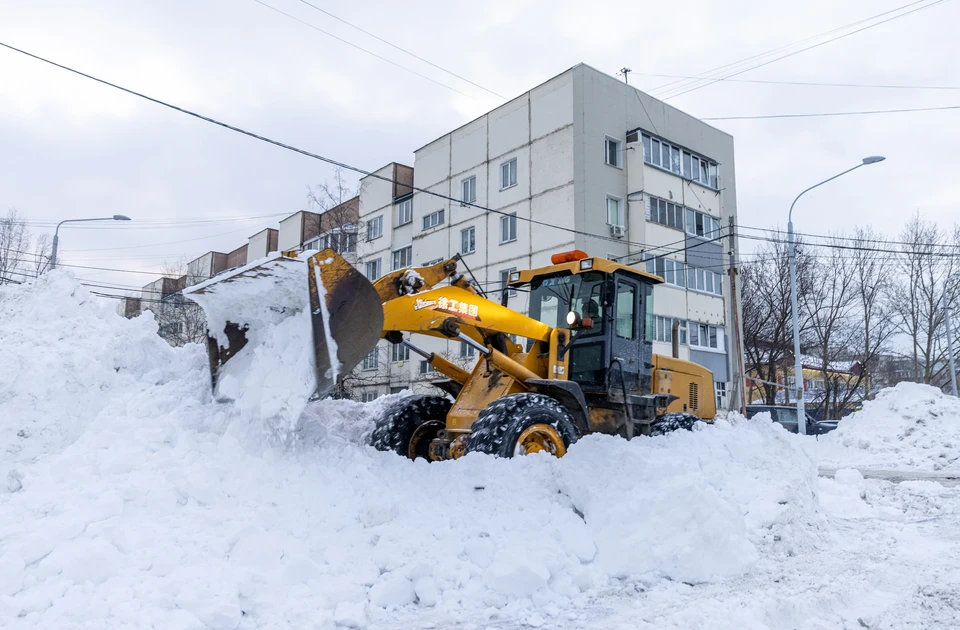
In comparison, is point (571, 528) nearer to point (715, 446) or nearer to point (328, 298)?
point (328, 298)

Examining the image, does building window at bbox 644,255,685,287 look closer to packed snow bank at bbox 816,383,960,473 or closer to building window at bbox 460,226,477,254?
building window at bbox 460,226,477,254

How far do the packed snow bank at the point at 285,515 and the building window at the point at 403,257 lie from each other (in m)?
25.2

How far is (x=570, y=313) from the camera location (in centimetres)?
799

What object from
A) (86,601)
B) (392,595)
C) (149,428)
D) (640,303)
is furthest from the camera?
(640,303)

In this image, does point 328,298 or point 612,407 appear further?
point 612,407

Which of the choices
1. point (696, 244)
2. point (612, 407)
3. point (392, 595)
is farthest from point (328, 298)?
point (696, 244)

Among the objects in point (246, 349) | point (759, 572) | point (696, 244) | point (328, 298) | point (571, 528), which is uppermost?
point (696, 244)

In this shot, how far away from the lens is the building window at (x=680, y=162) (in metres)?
26.6

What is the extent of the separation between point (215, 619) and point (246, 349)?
2997 mm

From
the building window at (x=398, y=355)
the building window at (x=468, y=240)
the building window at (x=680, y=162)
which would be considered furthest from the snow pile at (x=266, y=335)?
the building window at (x=398, y=355)

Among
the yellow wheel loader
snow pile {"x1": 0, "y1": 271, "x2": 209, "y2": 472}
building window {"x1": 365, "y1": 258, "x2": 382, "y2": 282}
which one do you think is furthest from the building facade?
snow pile {"x1": 0, "y1": 271, "x2": 209, "y2": 472}

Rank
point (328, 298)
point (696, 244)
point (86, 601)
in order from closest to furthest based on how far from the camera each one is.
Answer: point (86, 601) → point (328, 298) → point (696, 244)

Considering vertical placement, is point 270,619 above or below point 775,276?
below

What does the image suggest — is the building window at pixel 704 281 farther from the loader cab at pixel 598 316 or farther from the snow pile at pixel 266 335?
the snow pile at pixel 266 335
